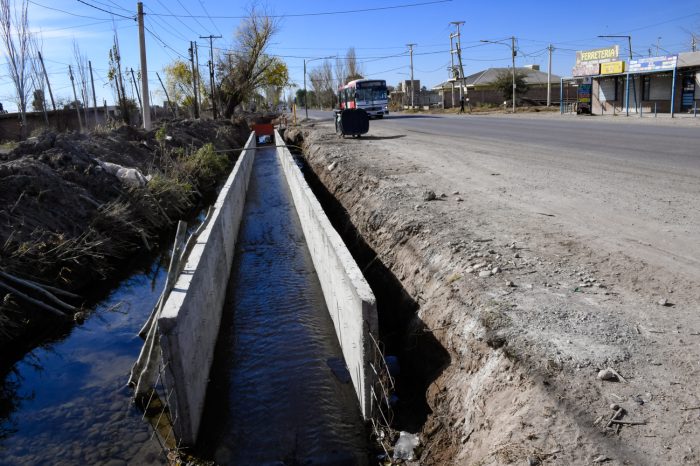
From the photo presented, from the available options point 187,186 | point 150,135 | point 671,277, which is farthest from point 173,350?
point 150,135

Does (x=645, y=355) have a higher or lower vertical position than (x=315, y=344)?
higher

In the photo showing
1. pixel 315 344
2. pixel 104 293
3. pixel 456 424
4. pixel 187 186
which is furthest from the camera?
pixel 187 186

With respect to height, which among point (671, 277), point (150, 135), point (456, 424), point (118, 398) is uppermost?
point (150, 135)

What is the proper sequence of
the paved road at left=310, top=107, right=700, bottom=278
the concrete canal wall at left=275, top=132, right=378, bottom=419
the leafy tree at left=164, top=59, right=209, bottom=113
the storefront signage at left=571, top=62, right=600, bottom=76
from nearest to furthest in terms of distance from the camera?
the concrete canal wall at left=275, top=132, right=378, bottom=419, the paved road at left=310, top=107, right=700, bottom=278, the storefront signage at left=571, top=62, right=600, bottom=76, the leafy tree at left=164, top=59, right=209, bottom=113

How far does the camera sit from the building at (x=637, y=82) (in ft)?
111

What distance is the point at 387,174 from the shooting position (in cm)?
1274

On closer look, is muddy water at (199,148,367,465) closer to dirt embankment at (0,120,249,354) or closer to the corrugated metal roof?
dirt embankment at (0,120,249,354)

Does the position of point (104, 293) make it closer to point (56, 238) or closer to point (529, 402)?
point (56, 238)

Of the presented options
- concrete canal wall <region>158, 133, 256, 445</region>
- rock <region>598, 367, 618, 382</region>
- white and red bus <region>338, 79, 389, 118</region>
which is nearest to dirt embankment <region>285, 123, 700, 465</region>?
rock <region>598, 367, 618, 382</region>

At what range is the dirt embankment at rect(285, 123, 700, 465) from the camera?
10.3 feet

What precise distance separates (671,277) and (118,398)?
18.0 feet

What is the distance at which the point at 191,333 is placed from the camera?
518 cm

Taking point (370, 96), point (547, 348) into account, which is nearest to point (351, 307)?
point (547, 348)

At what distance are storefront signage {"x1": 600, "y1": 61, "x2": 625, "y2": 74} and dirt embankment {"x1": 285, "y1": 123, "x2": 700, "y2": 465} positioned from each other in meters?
35.5
